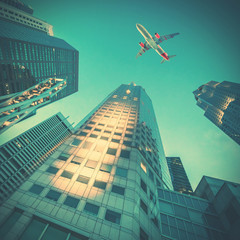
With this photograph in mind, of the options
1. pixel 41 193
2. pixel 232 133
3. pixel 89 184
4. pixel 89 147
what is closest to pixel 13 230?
pixel 41 193

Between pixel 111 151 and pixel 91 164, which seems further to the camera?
pixel 111 151

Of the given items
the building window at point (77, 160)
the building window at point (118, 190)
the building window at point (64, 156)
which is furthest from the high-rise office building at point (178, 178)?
the building window at point (64, 156)

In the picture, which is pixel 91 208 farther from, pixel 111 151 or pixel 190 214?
pixel 190 214

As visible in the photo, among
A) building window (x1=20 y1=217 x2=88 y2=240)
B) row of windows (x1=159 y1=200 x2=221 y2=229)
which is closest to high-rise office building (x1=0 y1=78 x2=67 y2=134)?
building window (x1=20 y1=217 x2=88 y2=240)

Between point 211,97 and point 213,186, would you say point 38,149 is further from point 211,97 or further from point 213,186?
point 211,97

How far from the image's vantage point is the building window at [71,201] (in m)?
16.8

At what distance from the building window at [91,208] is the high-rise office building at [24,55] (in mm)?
64251

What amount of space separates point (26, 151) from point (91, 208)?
90313 millimetres

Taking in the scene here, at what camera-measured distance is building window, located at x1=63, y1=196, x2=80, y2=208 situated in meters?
16.8

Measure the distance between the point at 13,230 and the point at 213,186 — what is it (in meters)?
34.7

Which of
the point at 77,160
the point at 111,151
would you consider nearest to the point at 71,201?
the point at 77,160

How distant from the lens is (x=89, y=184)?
1983cm

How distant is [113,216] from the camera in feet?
53.6

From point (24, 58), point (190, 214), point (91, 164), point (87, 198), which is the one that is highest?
point (24, 58)
